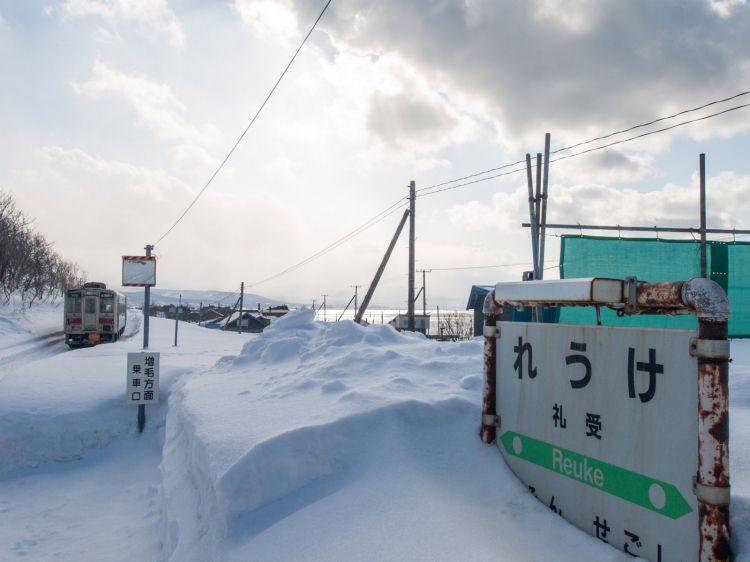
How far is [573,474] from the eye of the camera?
3.13m

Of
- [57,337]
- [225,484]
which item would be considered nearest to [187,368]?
[225,484]

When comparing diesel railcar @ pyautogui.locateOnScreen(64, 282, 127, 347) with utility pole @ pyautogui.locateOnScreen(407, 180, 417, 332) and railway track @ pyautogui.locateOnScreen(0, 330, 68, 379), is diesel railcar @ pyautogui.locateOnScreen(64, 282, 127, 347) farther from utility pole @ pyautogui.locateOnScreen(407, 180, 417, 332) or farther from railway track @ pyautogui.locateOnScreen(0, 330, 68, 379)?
utility pole @ pyautogui.locateOnScreen(407, 180, 417, 332)

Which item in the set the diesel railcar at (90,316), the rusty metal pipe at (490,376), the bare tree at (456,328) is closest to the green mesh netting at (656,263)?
the rusty metal pipe at (490,376)

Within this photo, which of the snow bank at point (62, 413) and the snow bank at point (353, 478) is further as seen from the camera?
the snow bank at point (62, 413)

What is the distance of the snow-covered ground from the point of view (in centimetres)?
312

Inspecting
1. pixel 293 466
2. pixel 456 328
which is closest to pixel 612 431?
pixel 293 466

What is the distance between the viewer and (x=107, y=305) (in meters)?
23.9

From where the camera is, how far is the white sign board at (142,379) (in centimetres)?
902

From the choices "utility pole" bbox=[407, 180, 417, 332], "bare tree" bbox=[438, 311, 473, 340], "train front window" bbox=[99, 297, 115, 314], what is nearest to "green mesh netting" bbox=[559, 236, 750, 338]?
"utility pole" bbox=[407, 180, 417, 332]

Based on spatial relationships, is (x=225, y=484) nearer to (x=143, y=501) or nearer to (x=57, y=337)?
(x=143, y=501)

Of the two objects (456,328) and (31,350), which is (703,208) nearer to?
(31,350)

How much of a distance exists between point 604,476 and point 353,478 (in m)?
1.76

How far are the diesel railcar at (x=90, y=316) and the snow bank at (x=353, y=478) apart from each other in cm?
1957

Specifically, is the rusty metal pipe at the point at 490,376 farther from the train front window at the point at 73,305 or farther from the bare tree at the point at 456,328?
the bare tree at the point at 456,328
